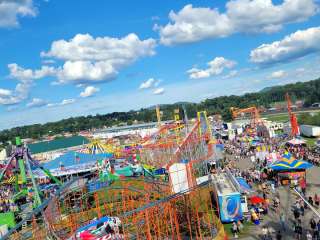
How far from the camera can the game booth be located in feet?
91.4

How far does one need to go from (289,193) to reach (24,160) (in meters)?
22.9

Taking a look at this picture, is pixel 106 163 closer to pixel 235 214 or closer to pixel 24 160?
pixel 24 160

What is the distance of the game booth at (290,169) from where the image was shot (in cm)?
2784

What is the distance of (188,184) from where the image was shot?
25000mm

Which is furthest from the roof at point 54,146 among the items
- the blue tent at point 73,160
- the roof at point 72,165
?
the roof at point 72,165

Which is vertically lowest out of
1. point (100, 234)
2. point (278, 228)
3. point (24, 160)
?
point (278, 228)

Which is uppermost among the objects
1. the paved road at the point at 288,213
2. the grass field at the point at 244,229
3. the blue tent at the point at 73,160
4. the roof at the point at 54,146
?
the blue tent at the point at 73,160

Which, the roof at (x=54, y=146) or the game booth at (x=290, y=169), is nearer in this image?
the game booth at (x=290, y=169)

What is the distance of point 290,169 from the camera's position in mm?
28203

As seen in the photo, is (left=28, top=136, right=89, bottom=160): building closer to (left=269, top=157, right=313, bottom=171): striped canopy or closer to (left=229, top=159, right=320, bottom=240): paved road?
(left=269, top=157, right=313, bottom=171): striped canopy

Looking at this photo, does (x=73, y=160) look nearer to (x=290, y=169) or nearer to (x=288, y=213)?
(x=290, y=169)

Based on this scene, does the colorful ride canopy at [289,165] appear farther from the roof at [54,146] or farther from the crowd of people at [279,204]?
the roof at [54,146]

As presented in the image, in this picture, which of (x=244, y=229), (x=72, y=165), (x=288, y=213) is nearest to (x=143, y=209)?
(x=244, y=229)

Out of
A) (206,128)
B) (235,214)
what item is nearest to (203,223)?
(235,214)
